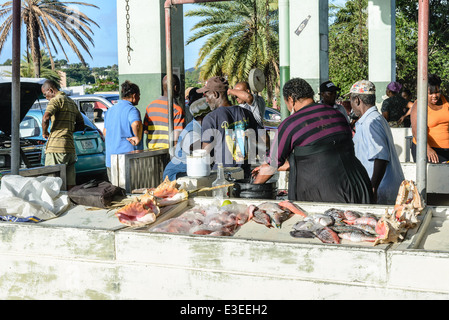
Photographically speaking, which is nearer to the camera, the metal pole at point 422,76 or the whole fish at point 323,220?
the whole fish at point 323,220

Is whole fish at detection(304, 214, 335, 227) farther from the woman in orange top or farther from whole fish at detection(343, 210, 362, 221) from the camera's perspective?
the woman in orange top

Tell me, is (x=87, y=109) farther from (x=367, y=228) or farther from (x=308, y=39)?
(x=367, y=228)

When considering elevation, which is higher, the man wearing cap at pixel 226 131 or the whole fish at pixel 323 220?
the man wearing cap at pixel 226 131

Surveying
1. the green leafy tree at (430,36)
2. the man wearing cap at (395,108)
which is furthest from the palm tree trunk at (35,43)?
the man wearing cap at (395,108)

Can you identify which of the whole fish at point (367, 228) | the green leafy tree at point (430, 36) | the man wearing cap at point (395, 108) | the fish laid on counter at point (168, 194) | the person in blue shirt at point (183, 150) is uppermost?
the green leafy tree at point (430, 36)

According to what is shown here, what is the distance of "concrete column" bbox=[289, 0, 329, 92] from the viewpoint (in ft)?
39.9

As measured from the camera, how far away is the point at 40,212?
419cm

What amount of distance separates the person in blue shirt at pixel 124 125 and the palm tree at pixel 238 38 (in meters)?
21.2

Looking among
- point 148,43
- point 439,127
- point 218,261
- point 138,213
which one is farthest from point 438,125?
point 148,43

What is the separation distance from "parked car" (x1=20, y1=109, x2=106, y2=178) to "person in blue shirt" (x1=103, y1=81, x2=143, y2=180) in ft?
11.7

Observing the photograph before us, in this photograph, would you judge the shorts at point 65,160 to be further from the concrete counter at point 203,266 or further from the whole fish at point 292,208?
the whole fish at point 292,208

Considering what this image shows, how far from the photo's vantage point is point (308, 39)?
12234 millimetres

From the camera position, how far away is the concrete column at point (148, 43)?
1005 centimetres

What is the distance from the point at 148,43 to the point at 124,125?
390 centimetres
